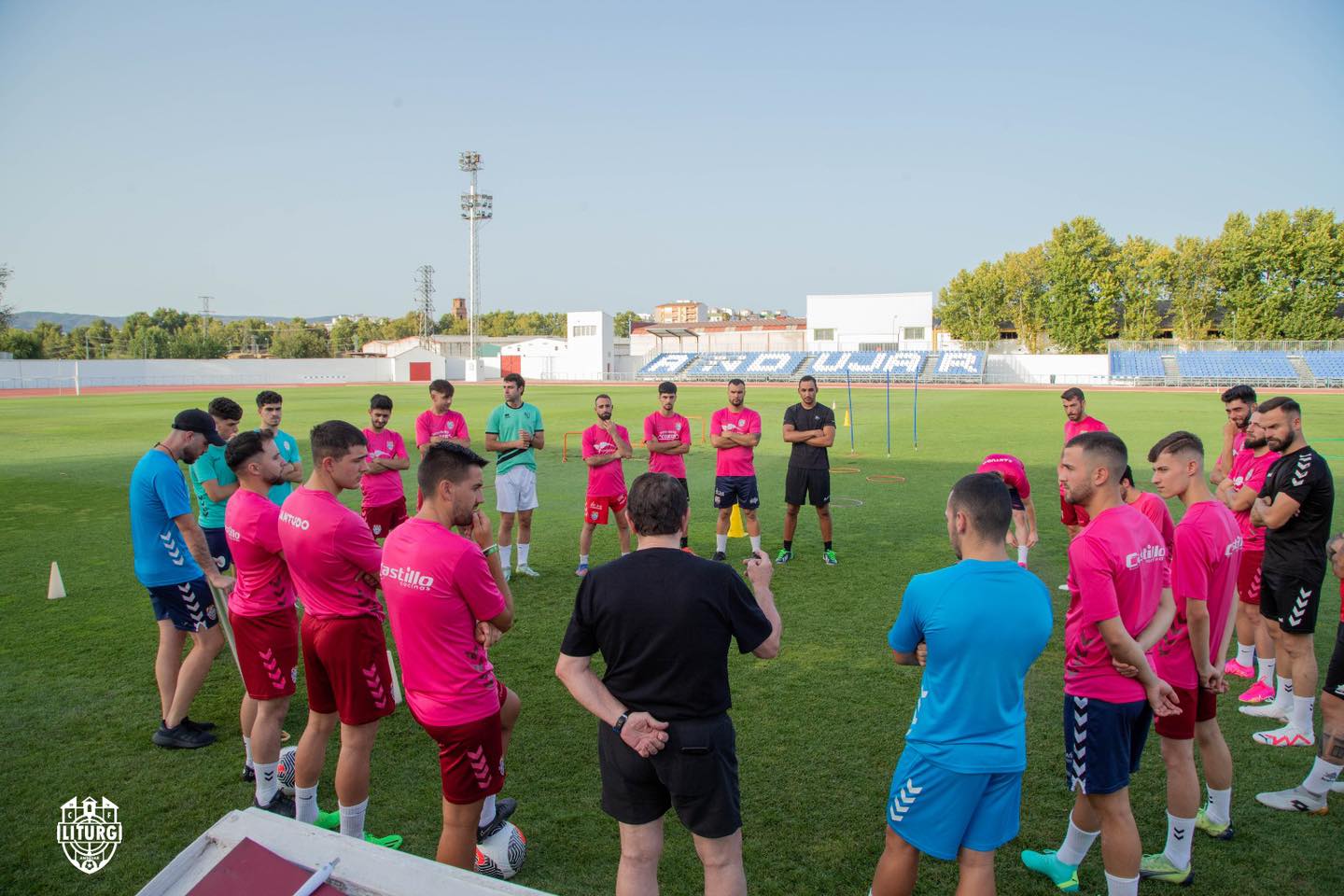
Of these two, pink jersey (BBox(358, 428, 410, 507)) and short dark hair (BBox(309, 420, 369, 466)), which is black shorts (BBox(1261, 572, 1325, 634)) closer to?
short dark hair (BBox(309, 420, 369, 466))

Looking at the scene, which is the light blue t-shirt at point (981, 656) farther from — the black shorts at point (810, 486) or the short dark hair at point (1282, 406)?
the black shorts at point (810, 486)

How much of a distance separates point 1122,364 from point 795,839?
226 ft

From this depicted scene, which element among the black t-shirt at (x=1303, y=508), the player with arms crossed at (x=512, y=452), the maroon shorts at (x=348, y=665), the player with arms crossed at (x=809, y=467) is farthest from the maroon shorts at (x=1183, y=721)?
the player with arms crossed at (x=512, y=452)

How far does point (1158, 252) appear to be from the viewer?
2613 inches

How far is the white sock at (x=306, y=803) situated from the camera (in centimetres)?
430

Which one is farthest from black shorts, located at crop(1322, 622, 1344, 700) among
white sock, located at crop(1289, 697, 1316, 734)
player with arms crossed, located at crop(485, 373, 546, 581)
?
player with arms crossed, located at crop(485, 373, 546, 581)

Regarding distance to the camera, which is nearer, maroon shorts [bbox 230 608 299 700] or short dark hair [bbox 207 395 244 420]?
maroon shorts [bbox 230 608 299 700]

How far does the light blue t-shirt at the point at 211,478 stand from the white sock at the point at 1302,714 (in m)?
8.34

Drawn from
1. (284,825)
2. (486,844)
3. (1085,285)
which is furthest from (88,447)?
(1085,285)

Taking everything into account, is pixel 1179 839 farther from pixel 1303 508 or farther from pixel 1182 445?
pixel 1303 508

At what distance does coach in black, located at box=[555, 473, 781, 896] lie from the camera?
2906 millimetres

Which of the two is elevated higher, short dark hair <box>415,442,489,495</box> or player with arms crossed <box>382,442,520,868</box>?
short dark hair <box>415,442,489,495</box>

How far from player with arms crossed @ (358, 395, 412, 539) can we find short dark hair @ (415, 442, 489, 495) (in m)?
5.30

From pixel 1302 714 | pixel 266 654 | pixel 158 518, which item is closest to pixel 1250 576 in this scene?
pixel 1302 714
